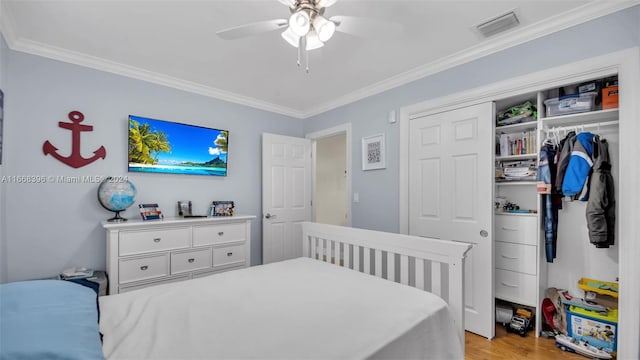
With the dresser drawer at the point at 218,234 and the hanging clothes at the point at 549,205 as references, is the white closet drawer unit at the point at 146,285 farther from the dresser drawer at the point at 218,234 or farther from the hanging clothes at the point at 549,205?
the hanging clothes at the point at 549,205

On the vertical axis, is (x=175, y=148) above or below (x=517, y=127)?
below

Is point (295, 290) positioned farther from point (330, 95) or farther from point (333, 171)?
point (333, 171)

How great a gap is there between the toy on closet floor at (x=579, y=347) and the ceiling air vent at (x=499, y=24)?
242 centimetres

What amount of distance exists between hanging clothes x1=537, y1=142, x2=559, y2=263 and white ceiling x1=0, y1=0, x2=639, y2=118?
3.25 ft

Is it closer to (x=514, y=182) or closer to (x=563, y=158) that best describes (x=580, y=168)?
(x=563, y=158)

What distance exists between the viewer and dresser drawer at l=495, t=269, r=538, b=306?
8.13 feet

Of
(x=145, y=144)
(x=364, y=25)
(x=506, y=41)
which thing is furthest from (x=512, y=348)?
(x=145, y=144)

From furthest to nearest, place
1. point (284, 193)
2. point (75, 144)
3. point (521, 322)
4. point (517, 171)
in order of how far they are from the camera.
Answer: point (284, 193)
point (517, 171)
point (75, 144)
point (521, 322)

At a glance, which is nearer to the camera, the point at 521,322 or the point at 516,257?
the point at 521,322

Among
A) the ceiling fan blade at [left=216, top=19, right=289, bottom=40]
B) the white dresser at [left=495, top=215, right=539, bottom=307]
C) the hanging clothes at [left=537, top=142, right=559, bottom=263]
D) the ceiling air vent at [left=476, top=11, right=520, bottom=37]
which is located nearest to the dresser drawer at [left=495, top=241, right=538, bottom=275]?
the white dresser at [left=495, top=215, right=539, bottom=307]

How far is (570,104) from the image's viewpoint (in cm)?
230

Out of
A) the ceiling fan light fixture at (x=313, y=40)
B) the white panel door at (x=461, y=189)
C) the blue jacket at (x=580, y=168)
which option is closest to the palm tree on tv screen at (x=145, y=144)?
the ceiling fan light fixture at (x=313, y=40)

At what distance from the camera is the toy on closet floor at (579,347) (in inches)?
78.9

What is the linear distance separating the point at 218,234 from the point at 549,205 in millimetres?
3081
